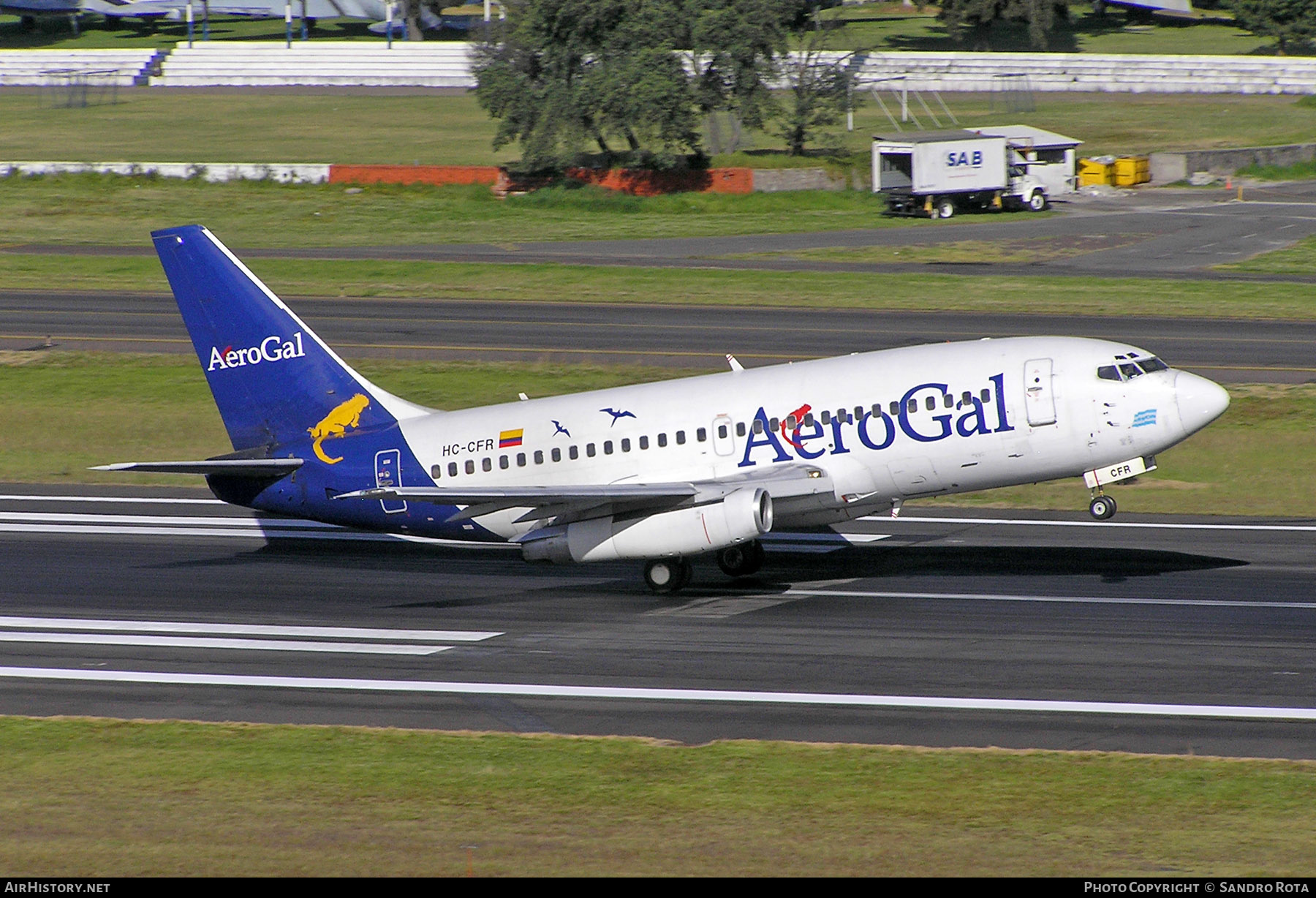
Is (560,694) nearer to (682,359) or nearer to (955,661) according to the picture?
(955,661)

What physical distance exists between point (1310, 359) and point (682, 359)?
21.0m

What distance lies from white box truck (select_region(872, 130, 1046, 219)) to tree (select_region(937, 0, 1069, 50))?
73.9 m

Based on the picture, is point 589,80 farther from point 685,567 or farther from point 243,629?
point 243,629

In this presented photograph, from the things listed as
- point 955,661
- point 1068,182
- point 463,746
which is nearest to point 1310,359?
point 955,661

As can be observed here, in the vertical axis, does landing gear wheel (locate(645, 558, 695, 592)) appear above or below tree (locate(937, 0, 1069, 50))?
below

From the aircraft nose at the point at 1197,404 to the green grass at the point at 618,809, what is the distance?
9.95 meters

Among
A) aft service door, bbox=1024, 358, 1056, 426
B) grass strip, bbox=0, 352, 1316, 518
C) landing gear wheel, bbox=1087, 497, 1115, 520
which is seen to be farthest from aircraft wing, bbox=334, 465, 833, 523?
grass strip, bbox=0, 352, 1316, 518

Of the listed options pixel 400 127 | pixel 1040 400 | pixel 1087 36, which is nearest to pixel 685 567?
pixel 1040 400

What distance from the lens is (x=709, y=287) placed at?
65875 mm

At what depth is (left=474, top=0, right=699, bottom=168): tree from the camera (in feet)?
295

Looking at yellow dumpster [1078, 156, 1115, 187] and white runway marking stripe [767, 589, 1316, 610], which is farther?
yellow dumpster [1078, 156, 1115, 187]

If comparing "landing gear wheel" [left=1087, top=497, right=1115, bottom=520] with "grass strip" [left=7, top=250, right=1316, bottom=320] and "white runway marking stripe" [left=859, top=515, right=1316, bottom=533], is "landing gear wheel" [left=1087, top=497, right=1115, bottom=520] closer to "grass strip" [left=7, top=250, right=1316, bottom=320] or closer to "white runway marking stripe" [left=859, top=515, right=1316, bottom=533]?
"white runway marking stripe" [left=859, top=515, right=1316, bottom=533]

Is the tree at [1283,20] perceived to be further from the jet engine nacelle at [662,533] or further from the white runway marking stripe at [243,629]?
the white runway marking stripe at [243,629]

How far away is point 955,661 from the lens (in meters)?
24.6
